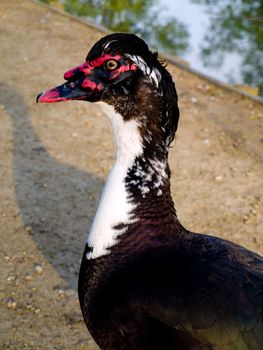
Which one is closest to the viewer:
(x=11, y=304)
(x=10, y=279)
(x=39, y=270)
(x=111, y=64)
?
(x=111, y=64)

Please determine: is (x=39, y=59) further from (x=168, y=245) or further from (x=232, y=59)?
(x=232, y=59)

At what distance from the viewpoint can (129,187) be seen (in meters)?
2.62

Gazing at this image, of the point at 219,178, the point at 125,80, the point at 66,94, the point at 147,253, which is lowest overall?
the point at 219,178

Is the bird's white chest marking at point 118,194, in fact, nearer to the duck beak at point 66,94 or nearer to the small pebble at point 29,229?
the duck beak at point 66,94

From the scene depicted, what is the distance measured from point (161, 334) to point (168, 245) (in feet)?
1.40

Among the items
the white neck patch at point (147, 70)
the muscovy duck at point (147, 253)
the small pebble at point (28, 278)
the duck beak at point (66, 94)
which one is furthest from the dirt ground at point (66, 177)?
the white neck patch at point (147, 70)

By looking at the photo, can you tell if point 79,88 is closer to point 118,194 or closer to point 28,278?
point 118,194

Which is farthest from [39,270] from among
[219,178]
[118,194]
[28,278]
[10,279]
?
[219,178]

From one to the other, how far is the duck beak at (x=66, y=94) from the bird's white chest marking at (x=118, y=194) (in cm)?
11

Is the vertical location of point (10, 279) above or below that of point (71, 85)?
below

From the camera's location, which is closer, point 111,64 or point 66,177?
point 111,64

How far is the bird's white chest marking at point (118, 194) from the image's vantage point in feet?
8.54

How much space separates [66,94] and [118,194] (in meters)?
0.55

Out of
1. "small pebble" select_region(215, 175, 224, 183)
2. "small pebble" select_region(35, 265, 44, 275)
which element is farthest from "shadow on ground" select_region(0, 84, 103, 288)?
"small pebble" select_region(215, 175, 224, 183)
